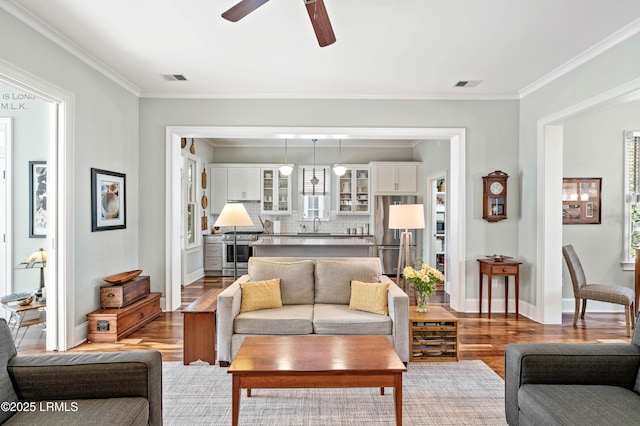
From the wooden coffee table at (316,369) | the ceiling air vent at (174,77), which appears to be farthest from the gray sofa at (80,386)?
the ceiling air vent at (174,77)

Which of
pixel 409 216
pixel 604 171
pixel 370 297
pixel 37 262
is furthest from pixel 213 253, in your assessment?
pixel 604 171

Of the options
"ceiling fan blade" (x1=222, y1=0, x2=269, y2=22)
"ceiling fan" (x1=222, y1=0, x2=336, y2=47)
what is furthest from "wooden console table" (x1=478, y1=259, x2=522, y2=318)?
"ceiling fan blade" (x1=222, y1=0, x2=269, y2=22)

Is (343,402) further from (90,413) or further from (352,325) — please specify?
(90,413)

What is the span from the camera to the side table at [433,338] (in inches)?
131

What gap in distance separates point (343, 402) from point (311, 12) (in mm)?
2565

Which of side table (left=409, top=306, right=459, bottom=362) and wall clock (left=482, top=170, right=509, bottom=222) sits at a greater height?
wall clock (left=482, top=170, right=509, bottom=222)

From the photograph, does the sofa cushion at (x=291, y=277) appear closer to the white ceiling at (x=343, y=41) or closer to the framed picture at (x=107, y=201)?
the framed picture at (x=107, y=201)

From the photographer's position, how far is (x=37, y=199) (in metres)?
4.31

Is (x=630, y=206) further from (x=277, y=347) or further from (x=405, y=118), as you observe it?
(x=277, y=347)

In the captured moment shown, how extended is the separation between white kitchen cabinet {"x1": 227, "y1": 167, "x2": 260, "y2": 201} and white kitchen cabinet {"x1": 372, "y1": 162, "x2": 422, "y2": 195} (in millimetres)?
2584

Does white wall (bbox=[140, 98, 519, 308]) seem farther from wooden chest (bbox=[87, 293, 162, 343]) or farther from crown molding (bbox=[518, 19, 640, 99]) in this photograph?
wooden chest (bbox=[87, 293, 162, 343])

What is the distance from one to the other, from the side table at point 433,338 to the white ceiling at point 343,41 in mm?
2521

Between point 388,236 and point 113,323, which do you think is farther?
point 388,236

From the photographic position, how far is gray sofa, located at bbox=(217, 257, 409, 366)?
10.4 feet
